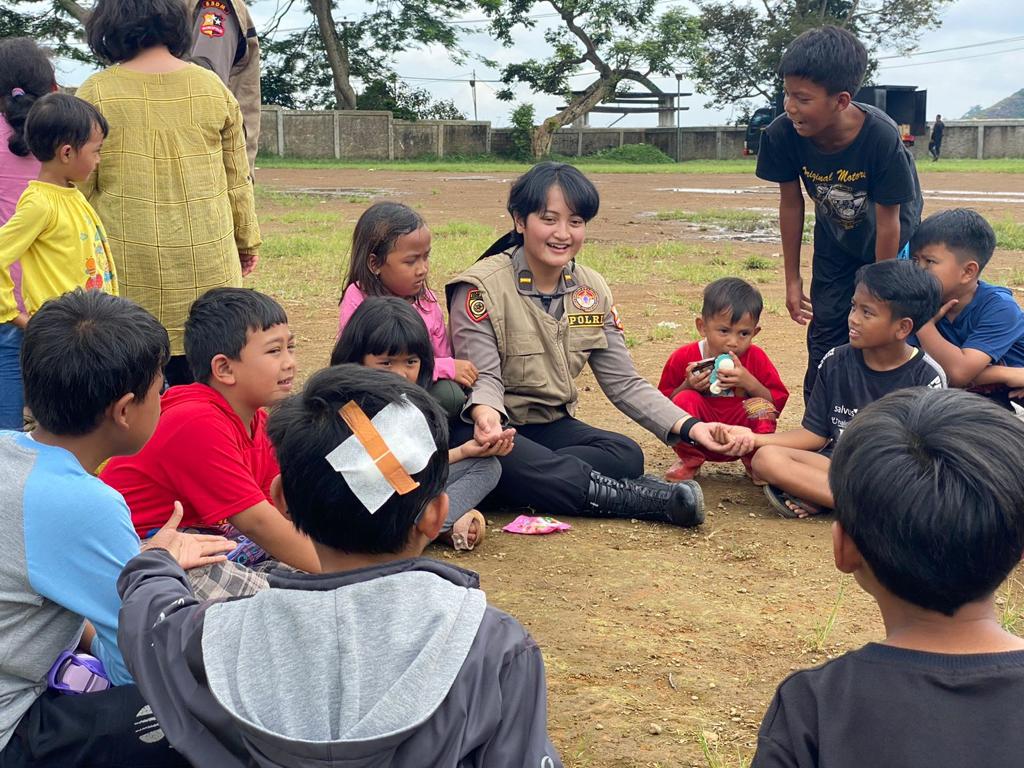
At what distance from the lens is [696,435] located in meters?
4.35

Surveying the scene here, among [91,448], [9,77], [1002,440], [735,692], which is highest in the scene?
[9,77]

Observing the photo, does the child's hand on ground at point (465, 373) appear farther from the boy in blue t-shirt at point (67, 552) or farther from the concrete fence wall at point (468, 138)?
the concrete fence wall at point (468, 138)

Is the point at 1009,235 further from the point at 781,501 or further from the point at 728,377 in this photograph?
the point at 781,501

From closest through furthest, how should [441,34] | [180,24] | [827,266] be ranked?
[180,24], [827,266], [441,34]

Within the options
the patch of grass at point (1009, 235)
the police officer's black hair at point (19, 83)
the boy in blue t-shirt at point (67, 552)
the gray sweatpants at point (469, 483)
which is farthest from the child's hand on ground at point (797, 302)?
the patch of grass at point (1009, 235)

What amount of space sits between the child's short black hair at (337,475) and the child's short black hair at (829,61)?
127 inches

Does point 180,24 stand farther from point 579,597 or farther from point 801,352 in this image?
point 801,352

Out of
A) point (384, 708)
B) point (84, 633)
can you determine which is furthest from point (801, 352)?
point (384, 708)

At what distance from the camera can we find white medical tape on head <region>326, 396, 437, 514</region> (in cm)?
177

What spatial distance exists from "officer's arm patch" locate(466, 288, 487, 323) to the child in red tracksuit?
1.00 m

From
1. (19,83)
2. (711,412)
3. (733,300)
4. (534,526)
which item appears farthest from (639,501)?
(19,83)

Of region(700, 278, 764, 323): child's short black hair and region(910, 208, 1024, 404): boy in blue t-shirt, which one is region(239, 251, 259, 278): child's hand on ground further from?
region(910, 208, 1024, 404): boy in blue t-shirt

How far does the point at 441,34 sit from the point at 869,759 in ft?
125

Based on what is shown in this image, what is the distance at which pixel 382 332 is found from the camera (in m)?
3.63
